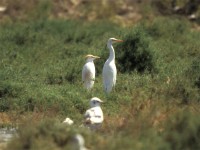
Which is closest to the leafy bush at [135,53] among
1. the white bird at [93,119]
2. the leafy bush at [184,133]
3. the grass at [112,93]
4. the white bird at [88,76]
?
the grass at [112,93]

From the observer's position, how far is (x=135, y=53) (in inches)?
799

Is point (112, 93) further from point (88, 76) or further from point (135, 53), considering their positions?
point (135, 53)

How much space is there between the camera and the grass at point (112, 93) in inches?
433

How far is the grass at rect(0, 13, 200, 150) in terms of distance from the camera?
1100 cm

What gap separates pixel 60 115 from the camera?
1543cm

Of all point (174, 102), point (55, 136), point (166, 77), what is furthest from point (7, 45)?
point (55, 136)

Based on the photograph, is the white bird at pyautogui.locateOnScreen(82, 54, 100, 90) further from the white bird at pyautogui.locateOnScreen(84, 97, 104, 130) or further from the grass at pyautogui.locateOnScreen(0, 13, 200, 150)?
the white bird at pyautogui.locateOnScreen(84, 97, 104, 130)

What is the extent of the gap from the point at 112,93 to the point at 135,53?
3.89 meters

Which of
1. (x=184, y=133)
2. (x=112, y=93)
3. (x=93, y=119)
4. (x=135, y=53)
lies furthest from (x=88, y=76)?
(x=184, y=133)

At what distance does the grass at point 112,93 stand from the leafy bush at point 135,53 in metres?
0.03

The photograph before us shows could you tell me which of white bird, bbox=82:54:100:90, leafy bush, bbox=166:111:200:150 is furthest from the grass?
white bird, bbox=82:54:100:90

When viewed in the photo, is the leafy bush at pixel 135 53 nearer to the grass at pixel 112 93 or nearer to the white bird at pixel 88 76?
the grass at pixel 112 93

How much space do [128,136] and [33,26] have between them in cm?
1931

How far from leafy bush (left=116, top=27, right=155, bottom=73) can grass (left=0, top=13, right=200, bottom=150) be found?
3 centimetres
